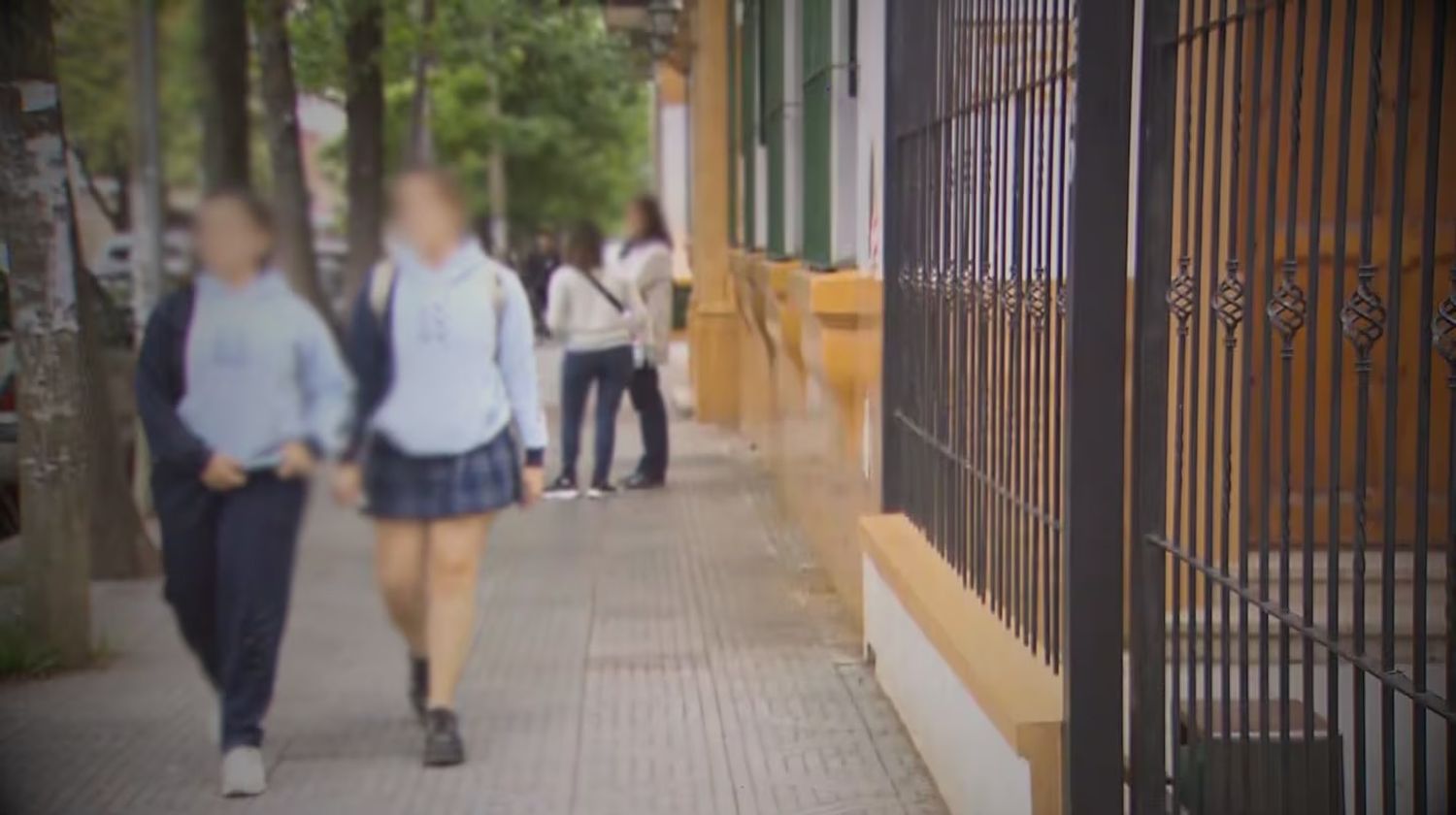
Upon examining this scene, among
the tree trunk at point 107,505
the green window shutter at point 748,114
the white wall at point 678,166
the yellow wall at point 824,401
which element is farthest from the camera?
the white wall at point 678,166

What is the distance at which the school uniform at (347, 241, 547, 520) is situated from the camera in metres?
2.92

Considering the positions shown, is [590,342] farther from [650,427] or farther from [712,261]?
[712,261]

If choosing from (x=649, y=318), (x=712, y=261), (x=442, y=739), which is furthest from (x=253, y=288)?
(x=712, y=261)

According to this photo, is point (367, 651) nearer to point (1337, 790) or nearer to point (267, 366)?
point (267, 366)

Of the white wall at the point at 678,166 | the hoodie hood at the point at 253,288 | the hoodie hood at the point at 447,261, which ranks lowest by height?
the hoodie hood at the point at 253,288

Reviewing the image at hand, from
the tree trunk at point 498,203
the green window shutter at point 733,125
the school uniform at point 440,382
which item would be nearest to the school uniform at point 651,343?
the tree trunk at point 498,203

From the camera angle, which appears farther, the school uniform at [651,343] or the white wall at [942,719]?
the school uniform at [651,343]

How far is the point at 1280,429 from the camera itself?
4.07 m

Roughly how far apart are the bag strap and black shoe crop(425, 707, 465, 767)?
1.46 m

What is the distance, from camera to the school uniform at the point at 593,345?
17.2ft

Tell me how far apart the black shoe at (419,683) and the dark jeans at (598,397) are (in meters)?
3.07

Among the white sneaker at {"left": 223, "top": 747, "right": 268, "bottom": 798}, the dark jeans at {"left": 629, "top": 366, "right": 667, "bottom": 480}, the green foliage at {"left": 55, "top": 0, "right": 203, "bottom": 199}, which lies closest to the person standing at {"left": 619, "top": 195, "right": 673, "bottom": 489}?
the dark jeans at {"left": 629, "top": 366, "right": 667, "bottom": 480}

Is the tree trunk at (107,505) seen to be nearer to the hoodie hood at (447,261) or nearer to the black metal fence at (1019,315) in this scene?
the black metal fence at (1019,315)

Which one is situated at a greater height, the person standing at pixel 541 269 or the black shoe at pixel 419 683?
the person standing at pixel 541 269
